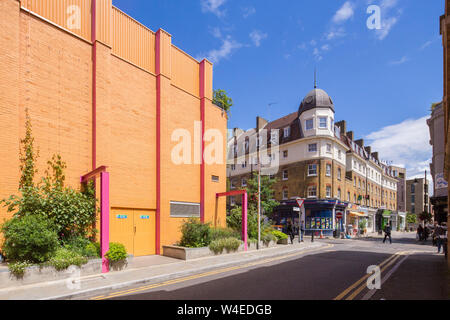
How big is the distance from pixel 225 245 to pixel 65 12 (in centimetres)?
1279

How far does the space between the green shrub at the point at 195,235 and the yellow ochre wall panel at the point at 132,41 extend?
8465 millimetres

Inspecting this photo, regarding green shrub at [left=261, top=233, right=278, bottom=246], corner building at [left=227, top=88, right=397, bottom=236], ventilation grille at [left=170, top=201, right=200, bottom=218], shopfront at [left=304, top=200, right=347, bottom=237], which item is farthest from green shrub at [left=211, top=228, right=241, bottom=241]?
shopfront at [left=304, top=200, right=347, bottom=237]

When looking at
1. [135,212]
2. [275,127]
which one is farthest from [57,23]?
[275,127]

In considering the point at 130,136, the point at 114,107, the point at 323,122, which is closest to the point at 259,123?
the point at 323,122

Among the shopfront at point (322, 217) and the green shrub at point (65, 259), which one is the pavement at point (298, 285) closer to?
the green shrub at point (65, 259)

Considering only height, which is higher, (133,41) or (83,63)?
(133,41)

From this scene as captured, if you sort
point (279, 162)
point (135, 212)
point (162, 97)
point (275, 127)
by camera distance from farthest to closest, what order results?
point (275, 127)
point (279, 162)
point (162, 97)
point (135, 212)

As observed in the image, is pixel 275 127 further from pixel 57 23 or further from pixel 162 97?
pixel 57 23

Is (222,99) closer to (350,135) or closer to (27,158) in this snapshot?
(27,158)

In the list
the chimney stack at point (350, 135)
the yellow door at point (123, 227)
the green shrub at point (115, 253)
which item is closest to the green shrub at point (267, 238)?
the yellow door at point (123, 227)

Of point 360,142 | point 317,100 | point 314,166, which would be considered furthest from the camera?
point 360,142

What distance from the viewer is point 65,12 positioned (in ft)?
39.3

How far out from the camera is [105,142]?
12.5 metres

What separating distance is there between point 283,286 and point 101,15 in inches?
527
